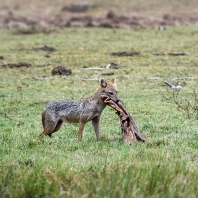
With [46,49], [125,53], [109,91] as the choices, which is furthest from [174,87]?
[46,49]

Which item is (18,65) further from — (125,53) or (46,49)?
(125,53)

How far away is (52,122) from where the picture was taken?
1128cm

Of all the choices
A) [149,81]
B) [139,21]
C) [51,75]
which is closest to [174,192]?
[149,81]

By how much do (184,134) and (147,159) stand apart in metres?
2.68

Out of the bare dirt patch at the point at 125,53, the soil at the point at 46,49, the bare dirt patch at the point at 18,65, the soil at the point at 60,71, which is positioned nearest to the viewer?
the soil at the point at 60,71

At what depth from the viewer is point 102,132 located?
12.2 m

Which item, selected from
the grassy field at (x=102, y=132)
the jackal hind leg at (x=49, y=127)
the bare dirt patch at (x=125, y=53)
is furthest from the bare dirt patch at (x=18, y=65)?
the jackal hind leg at (x=49, y=127)

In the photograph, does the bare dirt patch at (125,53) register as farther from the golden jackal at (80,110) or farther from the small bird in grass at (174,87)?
the golden jackal at (80,110)

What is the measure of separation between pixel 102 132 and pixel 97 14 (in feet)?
105

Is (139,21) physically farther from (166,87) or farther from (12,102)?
(12,102)

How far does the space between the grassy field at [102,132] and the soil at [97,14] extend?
9.25 m

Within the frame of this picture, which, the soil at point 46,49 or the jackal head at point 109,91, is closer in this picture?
the jackal head at point 109,91

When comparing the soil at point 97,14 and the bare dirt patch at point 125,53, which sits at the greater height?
the soil at point 97,14

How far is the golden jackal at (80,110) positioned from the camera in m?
11.2
